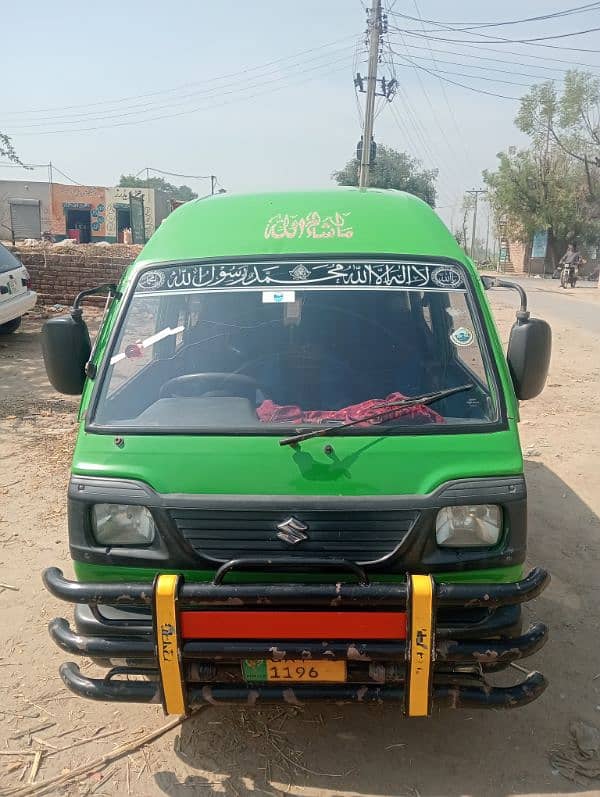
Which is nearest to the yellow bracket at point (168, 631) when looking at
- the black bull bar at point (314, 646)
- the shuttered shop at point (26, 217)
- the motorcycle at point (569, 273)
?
the black bull bar at point (314, 646)

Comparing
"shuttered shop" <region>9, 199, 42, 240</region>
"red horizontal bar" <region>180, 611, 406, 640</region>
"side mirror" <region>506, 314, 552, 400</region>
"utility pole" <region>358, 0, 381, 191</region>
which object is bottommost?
"red horizontal bar" <region>180, 611, 406, 640</region>

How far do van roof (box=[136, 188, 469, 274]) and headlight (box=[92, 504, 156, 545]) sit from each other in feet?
4.31

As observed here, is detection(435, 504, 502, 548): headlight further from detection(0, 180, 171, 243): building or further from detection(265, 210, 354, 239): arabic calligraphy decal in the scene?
detection(0, 180, 171, 243): building

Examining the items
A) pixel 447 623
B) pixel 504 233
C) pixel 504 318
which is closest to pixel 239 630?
pixel 447 623

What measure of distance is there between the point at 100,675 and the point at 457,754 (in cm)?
171

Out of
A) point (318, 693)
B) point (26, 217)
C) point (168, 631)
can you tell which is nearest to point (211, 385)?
point (168, 631)

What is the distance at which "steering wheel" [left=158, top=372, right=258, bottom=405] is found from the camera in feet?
9.94

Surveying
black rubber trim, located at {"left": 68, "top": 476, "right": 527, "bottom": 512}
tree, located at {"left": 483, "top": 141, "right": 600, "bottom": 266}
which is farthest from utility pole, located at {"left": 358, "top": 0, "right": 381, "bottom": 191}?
black rubber trim, located at {"left": 68, "top": 476, "right": 527, "bottom": 512}

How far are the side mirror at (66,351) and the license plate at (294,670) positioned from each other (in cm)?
151

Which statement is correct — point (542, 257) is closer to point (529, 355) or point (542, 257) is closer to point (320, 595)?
point (529, 355)

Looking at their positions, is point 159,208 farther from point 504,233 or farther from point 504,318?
point 504,318

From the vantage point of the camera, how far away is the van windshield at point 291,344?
296 centimetres

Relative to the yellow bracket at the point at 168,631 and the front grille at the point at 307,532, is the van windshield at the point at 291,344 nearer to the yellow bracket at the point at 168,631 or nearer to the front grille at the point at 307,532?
the front grille at the point at 307,532

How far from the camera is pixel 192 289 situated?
10.8ft
